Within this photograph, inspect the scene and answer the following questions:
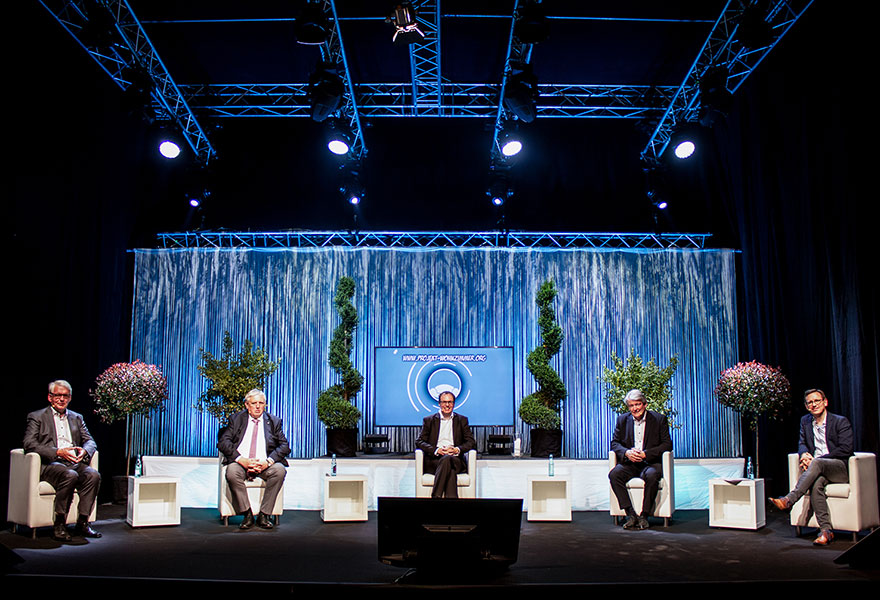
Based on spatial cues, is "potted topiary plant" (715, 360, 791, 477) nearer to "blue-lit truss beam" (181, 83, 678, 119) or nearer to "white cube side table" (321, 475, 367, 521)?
"blue-lit truss beam" (181, 83, 678, 119)

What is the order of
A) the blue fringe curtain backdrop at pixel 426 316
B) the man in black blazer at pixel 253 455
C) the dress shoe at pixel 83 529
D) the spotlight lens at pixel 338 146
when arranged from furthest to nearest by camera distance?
the blue fringe curtain backdrop at pixel 426 316 < the spotlight lens at pixel 338 146 < the man in black blazer at pixel 253 455 < the dress shoe at pixel 83 529

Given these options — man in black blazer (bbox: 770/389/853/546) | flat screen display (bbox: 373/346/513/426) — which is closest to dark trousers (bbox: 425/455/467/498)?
flat screen display (bbox: 373/346/513/426)

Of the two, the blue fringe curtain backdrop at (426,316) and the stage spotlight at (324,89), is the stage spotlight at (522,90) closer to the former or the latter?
the stage spotlight at (324,89)

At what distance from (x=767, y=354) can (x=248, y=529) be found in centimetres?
615

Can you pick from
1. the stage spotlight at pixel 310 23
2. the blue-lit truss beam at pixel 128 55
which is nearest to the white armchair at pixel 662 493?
the stage spotlight at pixel 310 23

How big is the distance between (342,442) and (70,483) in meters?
3.10

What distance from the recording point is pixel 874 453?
6266 mm

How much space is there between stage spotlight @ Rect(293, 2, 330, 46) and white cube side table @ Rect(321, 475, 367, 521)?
163 inches

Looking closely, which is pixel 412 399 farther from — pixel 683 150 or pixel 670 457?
pixel 683 150

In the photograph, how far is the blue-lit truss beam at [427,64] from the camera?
7.23 meters

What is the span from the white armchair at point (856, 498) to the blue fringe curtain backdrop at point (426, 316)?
320 cm

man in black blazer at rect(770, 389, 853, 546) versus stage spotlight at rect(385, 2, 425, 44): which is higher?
stage spotlight at rect(385, 2, 425, 44)

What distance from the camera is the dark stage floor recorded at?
4.49 meters

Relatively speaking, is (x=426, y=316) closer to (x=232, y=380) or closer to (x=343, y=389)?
(x=343, y=389)
